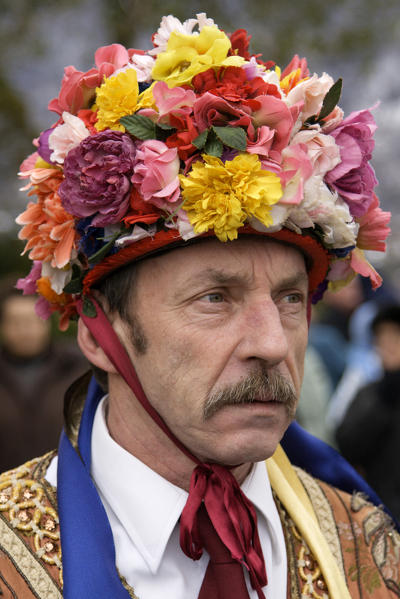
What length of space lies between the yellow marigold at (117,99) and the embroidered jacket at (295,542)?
1.19m

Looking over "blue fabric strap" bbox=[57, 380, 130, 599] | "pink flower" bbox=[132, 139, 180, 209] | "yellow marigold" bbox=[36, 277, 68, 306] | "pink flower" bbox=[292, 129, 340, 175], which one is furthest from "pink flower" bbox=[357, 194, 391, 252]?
"blue fabric strap" bbox=[57, 380, 130, 599]

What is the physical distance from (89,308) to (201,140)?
72cm

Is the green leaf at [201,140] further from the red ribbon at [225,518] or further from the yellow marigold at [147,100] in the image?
the red ribbon at [225,518]

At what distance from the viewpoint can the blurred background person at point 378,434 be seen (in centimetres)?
470

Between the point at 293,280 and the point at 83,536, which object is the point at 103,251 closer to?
the point at 293,280

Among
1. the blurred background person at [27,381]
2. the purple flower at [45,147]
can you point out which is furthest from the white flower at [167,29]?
the blurred background person at [27,381]

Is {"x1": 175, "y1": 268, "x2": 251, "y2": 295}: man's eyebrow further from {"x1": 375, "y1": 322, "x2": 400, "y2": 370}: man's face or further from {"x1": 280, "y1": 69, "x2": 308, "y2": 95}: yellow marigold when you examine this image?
{"x1": 375, "y1": 322, "x2": 400, "y2": 370}: man's face

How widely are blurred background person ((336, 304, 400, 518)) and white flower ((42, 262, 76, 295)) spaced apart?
2878 mm

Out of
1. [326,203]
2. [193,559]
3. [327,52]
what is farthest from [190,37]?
[327,52]

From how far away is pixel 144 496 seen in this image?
2303 mm

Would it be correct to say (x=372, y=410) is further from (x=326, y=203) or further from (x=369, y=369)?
(x=326, y=203)

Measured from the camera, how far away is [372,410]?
4.85m

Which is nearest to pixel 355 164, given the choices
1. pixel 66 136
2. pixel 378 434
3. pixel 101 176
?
pixel 101 176

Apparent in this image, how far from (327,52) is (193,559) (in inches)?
340
